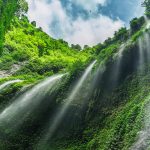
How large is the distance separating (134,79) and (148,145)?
796cm

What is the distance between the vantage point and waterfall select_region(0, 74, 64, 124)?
90.6ft

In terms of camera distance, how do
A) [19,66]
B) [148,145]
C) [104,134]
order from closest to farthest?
1. [148,145]
2. [104,134]
3. [19,66]

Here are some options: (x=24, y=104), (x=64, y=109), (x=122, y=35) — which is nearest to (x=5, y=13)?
(x=122, y=35)

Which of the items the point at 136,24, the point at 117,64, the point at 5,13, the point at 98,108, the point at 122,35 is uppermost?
the point at 5,13

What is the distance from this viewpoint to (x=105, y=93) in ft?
80.8

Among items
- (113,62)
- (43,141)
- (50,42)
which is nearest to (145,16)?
(113,62)

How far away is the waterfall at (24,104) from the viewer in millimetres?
27609

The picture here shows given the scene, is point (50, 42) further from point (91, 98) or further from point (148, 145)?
point (148, 145)

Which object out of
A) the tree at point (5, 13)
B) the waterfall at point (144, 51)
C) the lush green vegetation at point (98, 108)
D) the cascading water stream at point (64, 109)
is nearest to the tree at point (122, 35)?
the lush green vegetation at point (98, 108)

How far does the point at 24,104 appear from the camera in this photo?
94.0 ft

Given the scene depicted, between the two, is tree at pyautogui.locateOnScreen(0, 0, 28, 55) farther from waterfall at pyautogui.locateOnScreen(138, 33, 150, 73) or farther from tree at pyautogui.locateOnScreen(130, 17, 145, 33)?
waterfall at pyautogui.locateOnScreen(138, 33, 150, 73)

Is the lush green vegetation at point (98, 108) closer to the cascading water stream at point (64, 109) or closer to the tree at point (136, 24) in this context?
the cascading water stream at point (64, 109)

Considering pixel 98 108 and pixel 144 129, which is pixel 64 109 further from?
pixel 144 129

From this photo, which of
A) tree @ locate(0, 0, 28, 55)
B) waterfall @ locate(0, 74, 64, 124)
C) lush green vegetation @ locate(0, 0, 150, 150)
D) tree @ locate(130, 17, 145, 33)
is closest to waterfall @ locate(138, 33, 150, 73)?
lush green vegetation @ locate(0, 0, 150, 150)
